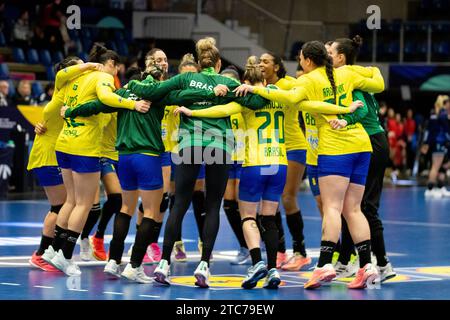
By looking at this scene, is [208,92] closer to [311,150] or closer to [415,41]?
[311,150]

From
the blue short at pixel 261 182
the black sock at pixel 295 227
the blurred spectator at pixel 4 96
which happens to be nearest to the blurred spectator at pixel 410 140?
the blurred spectator at pixel 4 96

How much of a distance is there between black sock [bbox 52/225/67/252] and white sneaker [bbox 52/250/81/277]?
189mm

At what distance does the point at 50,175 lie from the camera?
37.1ft

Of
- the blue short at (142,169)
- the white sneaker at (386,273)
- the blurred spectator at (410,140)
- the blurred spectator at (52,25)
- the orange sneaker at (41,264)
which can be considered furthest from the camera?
the blurred spectator at (410,140)

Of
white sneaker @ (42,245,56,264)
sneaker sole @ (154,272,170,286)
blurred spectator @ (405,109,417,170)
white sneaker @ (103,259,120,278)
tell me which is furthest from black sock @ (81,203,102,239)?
blurred spectator @ (405,109,417,170)

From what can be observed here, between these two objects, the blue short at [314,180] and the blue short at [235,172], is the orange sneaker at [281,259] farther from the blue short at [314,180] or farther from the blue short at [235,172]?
the blue short at [235,172]

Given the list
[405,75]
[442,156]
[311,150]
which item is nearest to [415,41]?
[405,75]

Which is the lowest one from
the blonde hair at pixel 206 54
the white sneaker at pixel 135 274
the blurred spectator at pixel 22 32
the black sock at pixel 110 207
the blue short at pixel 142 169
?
the white sneaker at pixel 135 274

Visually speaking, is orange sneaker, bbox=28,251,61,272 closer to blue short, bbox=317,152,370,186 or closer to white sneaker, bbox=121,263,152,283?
white sneaker, bbox=121,263,152,283

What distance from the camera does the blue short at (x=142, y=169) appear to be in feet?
32.6

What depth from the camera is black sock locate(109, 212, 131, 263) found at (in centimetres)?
1028

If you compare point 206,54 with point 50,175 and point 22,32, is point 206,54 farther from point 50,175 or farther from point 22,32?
point 22,32

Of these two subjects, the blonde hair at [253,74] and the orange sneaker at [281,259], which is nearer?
the blonde hair at [253,74]

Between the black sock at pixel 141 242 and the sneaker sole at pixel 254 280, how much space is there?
1035 mm
